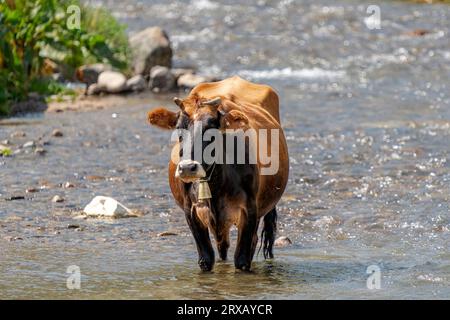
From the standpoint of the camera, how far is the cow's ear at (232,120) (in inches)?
368

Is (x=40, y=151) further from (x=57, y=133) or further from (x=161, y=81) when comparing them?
(x=161, y=81)

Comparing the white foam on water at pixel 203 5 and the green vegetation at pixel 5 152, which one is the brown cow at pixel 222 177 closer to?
the green vegetation at pixel 5 152

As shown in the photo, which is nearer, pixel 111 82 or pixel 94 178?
pixel 94 178

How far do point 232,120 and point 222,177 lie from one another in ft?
1.59

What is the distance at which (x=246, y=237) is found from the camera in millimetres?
9844

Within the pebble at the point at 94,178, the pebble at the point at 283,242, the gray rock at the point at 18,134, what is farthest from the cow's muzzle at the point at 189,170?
the gray rock at the point at 18,134

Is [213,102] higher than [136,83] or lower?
higher

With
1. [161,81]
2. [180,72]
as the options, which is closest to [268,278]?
[161,81]

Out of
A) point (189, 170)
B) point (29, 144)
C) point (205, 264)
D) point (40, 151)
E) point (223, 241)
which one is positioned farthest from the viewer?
point (29, 144)

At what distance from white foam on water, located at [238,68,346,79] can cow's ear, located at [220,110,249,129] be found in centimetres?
1344

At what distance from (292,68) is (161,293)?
49.2 ft

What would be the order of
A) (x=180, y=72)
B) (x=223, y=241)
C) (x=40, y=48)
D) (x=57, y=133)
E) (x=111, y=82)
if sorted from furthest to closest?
(x=180, y=72), (x=111, y=82), (x=40, y=48), (x=57, y=133), (x=223, y=241)

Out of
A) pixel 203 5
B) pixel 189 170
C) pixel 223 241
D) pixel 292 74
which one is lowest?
pixel 223 241
